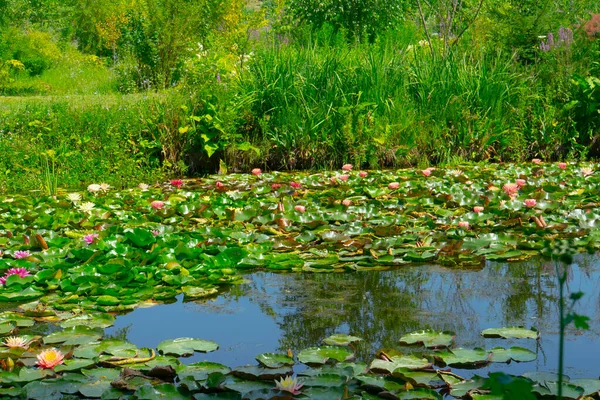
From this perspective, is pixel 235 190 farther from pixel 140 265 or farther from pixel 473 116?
pixel 473 116

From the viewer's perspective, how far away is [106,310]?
11.0 ft

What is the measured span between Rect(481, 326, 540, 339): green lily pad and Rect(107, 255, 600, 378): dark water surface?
0.03m

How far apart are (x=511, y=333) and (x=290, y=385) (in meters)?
1.02

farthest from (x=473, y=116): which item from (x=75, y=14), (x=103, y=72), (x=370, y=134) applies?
(x=75, y=14)

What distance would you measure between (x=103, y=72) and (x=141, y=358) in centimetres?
1351

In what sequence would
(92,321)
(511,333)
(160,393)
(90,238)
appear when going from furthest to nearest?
(90,238)
(92,321)
(511,333)
(160,393)

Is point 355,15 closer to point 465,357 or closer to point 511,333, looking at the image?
point 511,333

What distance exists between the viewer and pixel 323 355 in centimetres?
268

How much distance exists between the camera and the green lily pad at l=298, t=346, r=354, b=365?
2.65m

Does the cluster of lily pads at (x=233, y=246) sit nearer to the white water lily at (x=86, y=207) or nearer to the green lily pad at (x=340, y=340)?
the white water lily at (x=86, y=207)

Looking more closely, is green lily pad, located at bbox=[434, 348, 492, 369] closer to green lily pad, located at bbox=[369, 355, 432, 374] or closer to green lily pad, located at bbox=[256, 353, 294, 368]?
green lily pad, located at bbox=[369, 355, 432, 374]

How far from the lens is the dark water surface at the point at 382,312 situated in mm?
2848

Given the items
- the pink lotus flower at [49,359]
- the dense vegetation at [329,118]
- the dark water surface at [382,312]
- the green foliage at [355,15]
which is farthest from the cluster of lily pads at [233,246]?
the green foliage at [355,15]

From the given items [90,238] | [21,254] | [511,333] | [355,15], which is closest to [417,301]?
[511,333]
